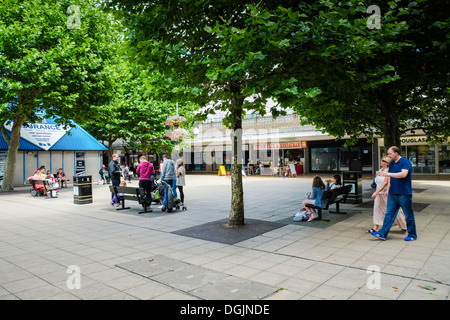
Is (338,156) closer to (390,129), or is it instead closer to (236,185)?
(390,129)

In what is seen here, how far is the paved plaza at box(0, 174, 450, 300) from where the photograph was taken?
388 centimetres

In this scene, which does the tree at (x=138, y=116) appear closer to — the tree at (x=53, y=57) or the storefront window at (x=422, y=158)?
the tree at (x=53, y=57)

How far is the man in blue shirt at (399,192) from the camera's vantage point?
5902mm

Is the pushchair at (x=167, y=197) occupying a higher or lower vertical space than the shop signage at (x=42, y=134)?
lower

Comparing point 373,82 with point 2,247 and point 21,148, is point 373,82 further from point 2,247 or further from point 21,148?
point 21,148

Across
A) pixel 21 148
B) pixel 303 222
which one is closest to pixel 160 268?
pixel 303 222

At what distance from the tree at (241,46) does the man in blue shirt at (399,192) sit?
2137 millimetres

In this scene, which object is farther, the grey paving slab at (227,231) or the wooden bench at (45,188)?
the wooden bench at (45,188)

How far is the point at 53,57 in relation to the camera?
46.4 feet

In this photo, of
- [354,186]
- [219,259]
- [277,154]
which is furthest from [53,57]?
[277,154]

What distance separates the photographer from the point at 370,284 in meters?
3.98

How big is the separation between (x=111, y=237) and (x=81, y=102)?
1206 cm

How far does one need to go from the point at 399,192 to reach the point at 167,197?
6.56 m

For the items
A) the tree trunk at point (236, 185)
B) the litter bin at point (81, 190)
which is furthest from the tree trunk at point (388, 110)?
the litter bin at point (81, 190)
